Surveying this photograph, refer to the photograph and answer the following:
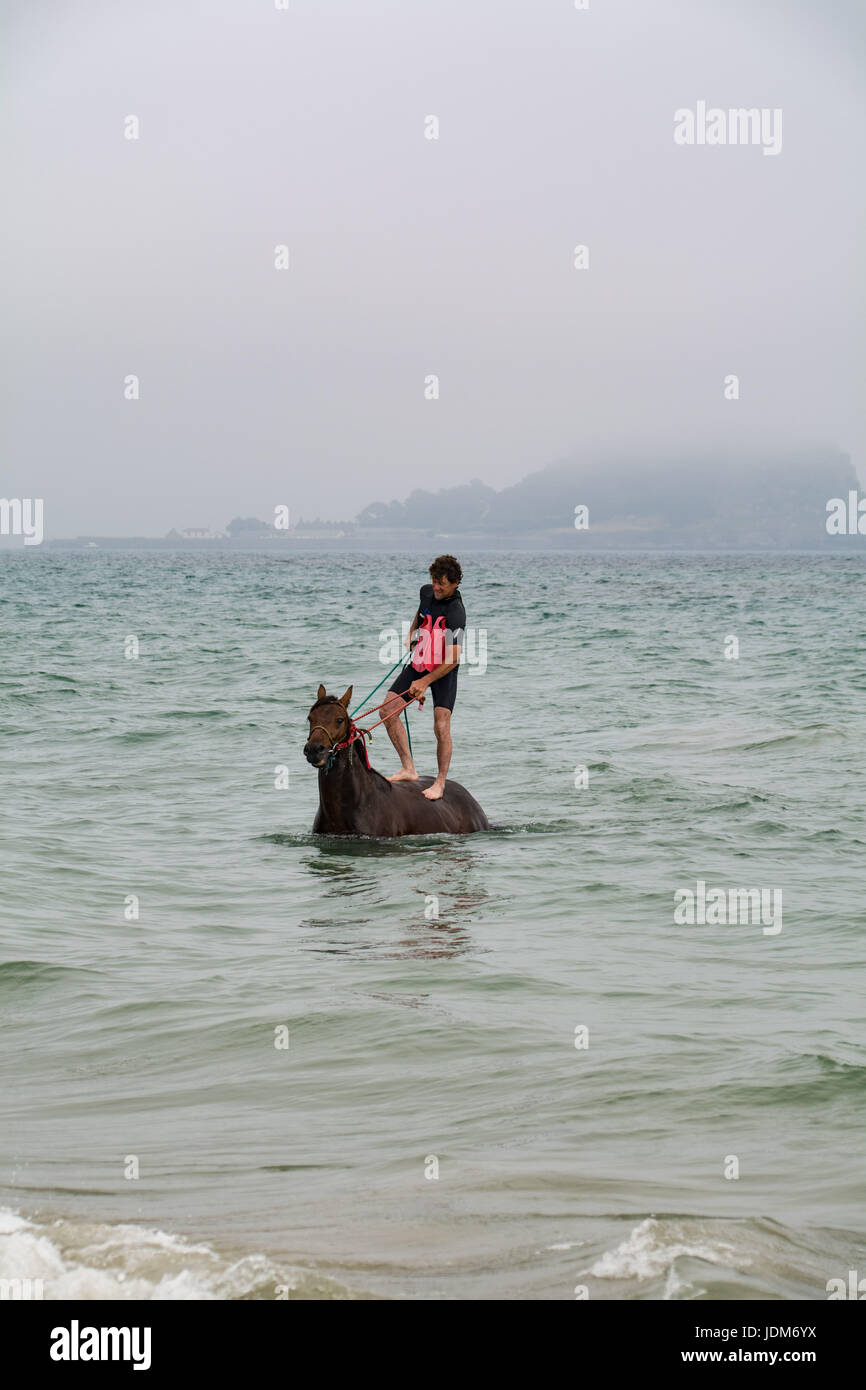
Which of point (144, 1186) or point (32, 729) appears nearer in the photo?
point (144, 1186)

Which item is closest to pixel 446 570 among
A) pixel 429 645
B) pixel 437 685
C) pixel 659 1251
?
pixel 429 645

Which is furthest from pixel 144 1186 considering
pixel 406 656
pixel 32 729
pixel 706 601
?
pixel 706 601

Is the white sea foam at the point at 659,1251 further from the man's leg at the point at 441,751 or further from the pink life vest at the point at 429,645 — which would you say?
the pink life vest at the point at 429,645

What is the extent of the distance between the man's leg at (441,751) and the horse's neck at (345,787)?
705mm

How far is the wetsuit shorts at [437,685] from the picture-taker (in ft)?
43.1

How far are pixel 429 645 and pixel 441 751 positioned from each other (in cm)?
107

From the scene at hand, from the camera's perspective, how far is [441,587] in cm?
1274

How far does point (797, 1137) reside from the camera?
5.99 meters

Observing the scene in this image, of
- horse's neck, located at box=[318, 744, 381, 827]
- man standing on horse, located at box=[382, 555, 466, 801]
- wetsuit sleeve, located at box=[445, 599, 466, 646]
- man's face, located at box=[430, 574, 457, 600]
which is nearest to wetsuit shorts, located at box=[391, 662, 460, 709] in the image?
man standing on horse, located at box=[382, 555, 466, 801]

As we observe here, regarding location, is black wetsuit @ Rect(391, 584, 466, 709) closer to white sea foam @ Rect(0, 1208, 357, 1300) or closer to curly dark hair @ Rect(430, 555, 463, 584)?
curly dark hair @ Rect(430, 555, 463, 584)

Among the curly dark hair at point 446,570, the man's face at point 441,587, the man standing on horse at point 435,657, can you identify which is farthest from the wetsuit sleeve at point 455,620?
the curly dark hair at point 446,570

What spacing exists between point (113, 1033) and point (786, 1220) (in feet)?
12.2

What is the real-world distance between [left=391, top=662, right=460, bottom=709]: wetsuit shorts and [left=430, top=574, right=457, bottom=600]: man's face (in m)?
0.72

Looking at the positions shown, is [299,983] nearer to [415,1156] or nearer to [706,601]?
[415,1156]
